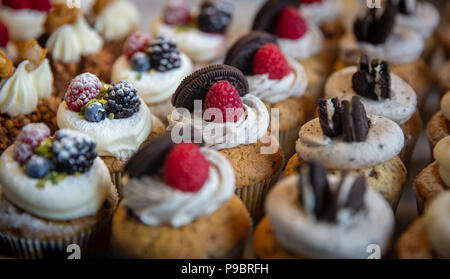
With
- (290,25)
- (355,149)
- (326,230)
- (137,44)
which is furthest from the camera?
(290,25)

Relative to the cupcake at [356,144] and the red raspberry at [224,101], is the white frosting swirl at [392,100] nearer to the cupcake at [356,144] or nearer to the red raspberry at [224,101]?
the cupcake at [356,144]

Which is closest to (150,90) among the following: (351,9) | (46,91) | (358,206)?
(46,91)

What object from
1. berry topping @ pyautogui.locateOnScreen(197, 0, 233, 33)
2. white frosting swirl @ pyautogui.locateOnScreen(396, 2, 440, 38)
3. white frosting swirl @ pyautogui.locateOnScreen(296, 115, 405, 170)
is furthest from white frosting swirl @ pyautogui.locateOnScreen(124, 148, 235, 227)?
white frosting swirl @ pyautogui.locateOnScreen(396, 2, 440, 38)

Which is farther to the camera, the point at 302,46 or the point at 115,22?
the point at 115,22

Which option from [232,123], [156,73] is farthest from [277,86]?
[156,73]

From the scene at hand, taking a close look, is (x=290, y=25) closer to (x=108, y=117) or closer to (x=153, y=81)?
(x=153, y=81)
